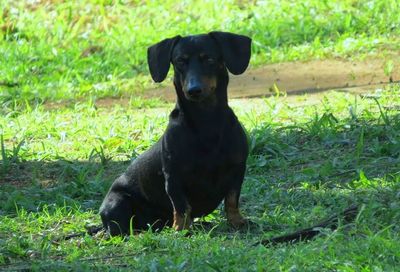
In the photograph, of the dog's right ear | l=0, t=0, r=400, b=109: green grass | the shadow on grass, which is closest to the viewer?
the dog's right ear

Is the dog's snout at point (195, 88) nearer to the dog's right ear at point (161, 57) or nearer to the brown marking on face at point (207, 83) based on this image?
the brown marking on face at point (207, 83)

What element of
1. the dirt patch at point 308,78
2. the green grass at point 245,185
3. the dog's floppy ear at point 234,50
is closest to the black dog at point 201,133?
the dog's floppy ear at point 234,50

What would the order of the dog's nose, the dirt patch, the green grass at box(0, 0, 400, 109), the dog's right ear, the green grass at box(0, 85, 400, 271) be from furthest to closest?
1. the green grass at box(0, 0, 400, 109)
2. the dirt patch
3. the dog's right ear
4. the dog's nose
5. the green grass at box(0, 85, 400, 271)

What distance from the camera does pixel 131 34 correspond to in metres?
14.0

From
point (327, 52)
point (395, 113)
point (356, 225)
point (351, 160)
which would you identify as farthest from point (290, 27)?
point (356, 225)

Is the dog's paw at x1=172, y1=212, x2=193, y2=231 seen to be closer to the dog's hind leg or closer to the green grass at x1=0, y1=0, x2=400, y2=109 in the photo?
the dog's hind leg

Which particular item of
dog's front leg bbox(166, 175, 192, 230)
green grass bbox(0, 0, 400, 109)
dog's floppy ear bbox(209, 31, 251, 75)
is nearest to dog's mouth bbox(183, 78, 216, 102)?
dog's floppy ear bbox(209, 31, 251, 75)

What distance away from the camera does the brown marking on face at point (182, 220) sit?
6.17 metres

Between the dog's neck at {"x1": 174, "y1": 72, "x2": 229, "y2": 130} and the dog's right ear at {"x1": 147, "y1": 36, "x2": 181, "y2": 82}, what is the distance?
199mm

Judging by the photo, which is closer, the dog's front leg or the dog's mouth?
the dog's mouth

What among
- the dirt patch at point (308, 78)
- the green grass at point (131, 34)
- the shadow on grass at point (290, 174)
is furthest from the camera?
the green grass at point (131, 34)

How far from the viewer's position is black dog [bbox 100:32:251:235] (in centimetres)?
612

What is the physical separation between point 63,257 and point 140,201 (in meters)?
1.07

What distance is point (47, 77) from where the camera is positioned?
12578 millimetres
